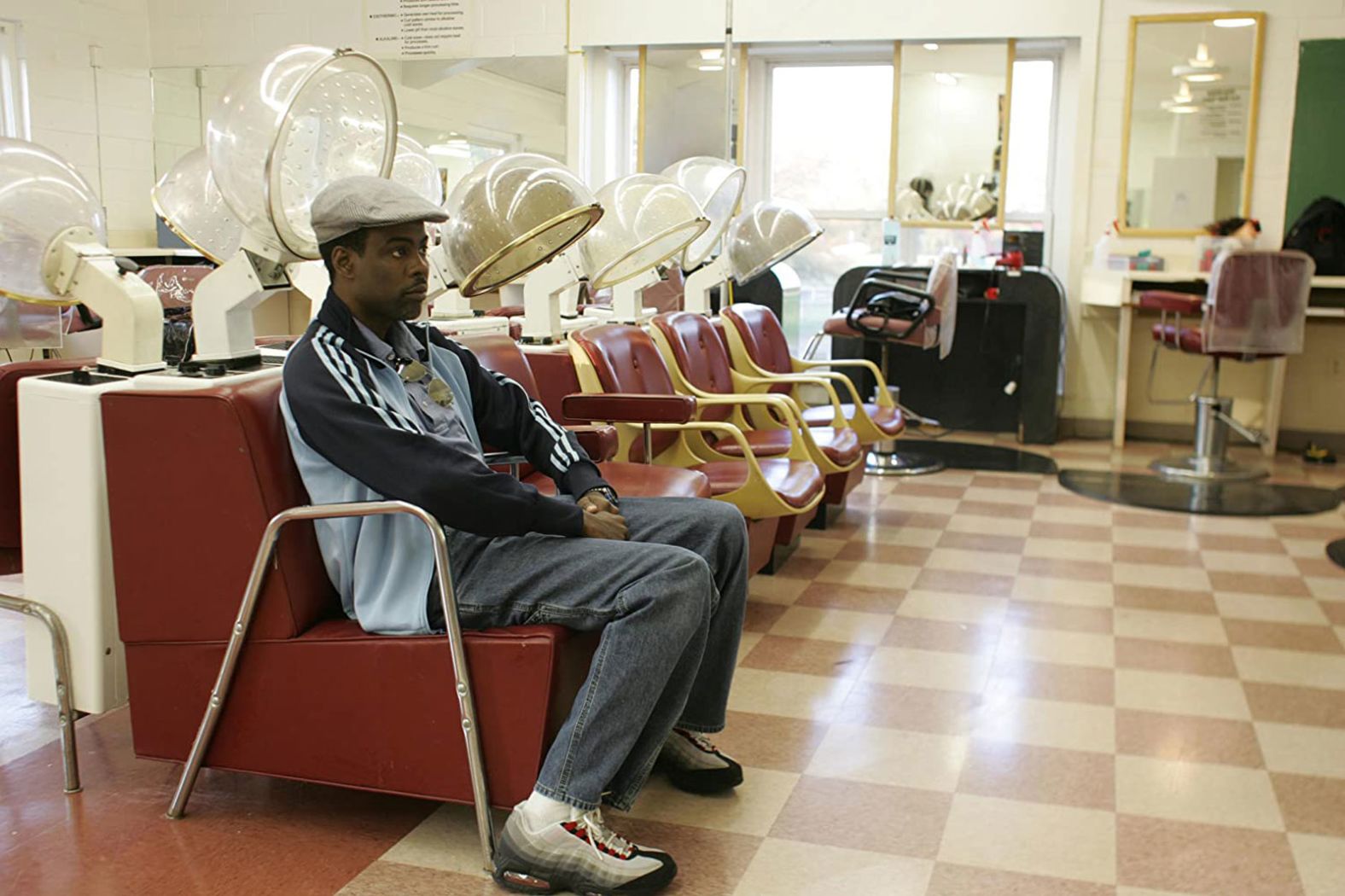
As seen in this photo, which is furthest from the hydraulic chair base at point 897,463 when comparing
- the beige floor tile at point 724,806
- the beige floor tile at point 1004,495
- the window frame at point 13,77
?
the window frame at point 13,77

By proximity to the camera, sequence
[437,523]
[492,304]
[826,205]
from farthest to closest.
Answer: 1. [826,205]
2. [492,304]
3. [437,523]

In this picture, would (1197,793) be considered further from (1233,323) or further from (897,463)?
(1233,323)

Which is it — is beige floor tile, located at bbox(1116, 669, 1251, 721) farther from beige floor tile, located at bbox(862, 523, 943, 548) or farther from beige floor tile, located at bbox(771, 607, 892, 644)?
beige floor tile, located at bbox(862, 523, 943, 548)

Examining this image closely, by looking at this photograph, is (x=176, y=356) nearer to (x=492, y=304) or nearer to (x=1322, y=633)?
(x=1322, y=633)

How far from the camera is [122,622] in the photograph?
2311mm

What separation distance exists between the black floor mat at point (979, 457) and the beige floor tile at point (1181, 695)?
9.59 feet

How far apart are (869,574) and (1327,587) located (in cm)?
149

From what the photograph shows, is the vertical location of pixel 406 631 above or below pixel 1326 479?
above

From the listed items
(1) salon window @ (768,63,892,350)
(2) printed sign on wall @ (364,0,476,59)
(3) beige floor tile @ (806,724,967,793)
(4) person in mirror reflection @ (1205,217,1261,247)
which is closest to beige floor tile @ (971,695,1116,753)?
(3) beige floor tile @ (806,724,967,793)

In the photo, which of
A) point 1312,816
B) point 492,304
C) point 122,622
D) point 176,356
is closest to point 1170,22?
point 492,304

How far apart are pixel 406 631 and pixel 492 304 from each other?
5.05 m

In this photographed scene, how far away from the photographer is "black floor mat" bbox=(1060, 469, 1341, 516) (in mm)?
5383

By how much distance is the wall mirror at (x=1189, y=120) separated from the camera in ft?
22.3

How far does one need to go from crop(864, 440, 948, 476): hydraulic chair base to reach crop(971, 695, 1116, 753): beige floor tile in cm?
293
